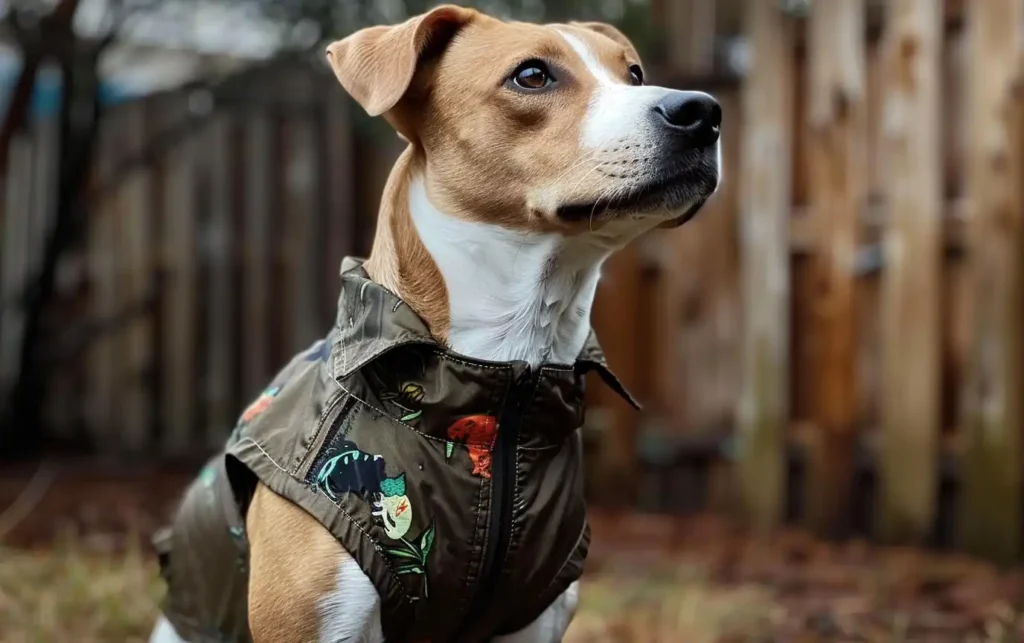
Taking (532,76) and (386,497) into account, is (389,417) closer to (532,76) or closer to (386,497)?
(386,497)

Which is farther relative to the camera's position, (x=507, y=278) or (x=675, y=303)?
(x=675, y=303)

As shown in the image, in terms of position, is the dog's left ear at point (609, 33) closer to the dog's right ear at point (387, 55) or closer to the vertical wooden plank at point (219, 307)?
the dog's right ear at point (387, 55)

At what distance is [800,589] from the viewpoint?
12.9ft

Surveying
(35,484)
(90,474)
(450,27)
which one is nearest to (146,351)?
(90,474)

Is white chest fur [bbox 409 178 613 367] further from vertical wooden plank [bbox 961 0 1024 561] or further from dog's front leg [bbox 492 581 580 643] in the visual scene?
vertical wooden plank [bbox 961 0 1024 561]

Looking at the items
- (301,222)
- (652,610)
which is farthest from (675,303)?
(301,222)

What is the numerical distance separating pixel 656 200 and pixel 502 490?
609 millimetres

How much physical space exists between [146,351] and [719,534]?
353 centimetres

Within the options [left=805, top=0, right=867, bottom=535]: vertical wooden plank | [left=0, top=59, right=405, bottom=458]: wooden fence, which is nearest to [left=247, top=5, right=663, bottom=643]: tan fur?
[left=805, top=0, right=867, bottom=535]: vertical wooden plank

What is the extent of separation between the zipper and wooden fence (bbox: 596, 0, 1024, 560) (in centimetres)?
253

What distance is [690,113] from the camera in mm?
2064

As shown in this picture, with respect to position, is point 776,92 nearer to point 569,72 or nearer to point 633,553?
point 633,553

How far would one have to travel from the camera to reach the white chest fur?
2125 mm

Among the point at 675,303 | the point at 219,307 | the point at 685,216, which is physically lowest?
the point at 219,307
